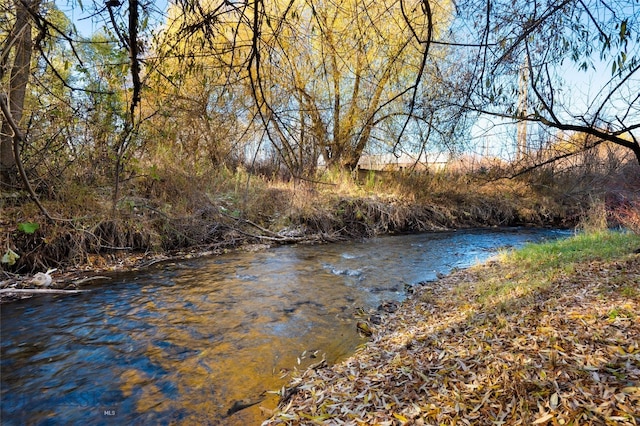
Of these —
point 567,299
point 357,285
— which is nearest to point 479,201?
point 357,285

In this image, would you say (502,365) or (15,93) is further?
(15,93)

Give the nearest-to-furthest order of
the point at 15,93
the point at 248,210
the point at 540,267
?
the point at 15,93 < the point at 540,267 < the point at 248,210

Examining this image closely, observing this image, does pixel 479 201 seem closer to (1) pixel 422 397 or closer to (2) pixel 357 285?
(2) pixel 357 285

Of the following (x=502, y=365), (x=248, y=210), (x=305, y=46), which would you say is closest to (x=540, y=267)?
(x=502, y=365)

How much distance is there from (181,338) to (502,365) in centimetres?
303

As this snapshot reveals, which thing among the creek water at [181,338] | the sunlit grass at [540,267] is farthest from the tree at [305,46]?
the sunlit grass at [540,267]

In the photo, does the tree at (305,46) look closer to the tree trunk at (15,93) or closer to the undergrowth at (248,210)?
the undergrowth at (248,210)

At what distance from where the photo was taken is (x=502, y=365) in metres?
2.36

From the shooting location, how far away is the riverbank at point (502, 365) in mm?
1957

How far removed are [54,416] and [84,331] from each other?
4.95 feet

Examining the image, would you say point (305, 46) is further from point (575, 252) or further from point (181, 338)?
point (575, 252)

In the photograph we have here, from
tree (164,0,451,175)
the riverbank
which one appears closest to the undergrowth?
tree (164,0,451,175)

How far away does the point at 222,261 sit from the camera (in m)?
7.36

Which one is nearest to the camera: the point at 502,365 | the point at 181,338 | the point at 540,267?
the point at 502,365
